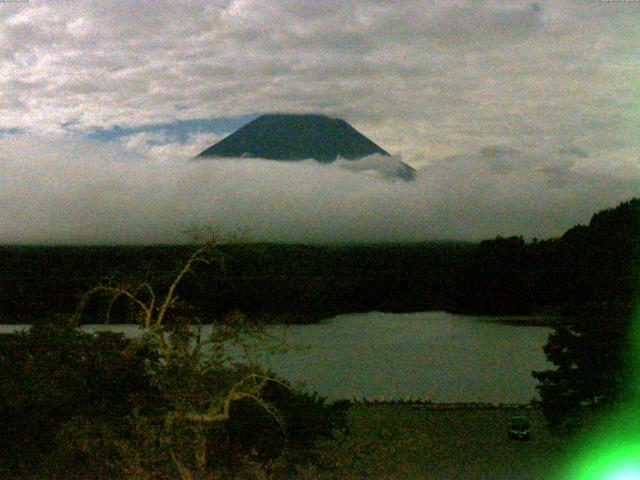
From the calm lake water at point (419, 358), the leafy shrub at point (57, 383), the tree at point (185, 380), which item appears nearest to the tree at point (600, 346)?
the tree at point (185, 380)

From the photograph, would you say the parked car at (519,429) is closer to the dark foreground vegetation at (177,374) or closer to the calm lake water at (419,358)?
the dark foreground vegetation at (177,374)

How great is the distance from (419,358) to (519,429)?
777 inches

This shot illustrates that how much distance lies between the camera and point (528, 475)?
1401 centimetres

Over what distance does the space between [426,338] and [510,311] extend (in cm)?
526

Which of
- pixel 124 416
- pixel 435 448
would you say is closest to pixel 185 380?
pixel 124 416

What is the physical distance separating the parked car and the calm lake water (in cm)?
764

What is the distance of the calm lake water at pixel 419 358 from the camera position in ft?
94.9

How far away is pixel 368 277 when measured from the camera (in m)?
42.4

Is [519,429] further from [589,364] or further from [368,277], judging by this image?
[368,277]

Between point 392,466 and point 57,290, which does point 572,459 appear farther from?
point 57,290

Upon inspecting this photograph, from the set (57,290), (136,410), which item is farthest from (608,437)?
(57,290)

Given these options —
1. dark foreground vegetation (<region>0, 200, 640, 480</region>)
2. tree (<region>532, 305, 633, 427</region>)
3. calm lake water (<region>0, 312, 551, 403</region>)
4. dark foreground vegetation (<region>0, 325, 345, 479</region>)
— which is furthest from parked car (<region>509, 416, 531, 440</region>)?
dark foreground vegetation (<region>0, 325, 345, 479</region>)

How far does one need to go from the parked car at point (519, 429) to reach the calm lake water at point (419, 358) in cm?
764

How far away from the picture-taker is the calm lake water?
28.9 metres
